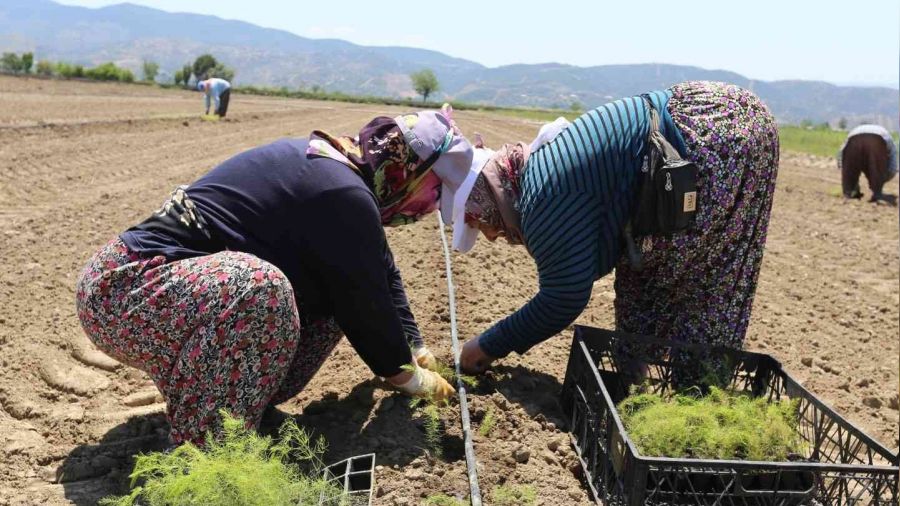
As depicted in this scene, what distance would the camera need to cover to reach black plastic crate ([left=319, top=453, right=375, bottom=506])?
2165 millimetres

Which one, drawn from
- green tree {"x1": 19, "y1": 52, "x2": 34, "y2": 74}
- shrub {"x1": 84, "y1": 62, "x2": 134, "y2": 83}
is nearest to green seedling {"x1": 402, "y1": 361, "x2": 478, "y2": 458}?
shrub {"x1": 84, "y1": 62, "x2": 134, "y2": 83}

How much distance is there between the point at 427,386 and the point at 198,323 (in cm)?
92

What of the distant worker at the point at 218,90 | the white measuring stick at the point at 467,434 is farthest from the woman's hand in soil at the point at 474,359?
the distant worker at the point at 218,90

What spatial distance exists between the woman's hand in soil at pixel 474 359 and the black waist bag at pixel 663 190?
80 centimetres

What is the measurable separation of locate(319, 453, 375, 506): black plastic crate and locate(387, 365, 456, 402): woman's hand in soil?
28 centimetres

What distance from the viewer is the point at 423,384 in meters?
2.78

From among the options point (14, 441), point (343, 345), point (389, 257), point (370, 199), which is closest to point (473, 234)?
point (389, 257)

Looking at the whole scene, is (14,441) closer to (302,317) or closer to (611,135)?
(302,317)

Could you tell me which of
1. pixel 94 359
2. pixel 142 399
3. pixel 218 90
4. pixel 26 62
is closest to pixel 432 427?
pixel 142 399

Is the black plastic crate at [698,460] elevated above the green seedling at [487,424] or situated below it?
above

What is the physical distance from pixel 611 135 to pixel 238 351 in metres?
1.46

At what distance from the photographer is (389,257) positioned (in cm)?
305

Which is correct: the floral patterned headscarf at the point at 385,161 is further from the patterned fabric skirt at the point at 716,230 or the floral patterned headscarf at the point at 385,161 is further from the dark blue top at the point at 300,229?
the patterned fabric skirt at the point at 716,230

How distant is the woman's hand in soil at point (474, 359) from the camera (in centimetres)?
299
